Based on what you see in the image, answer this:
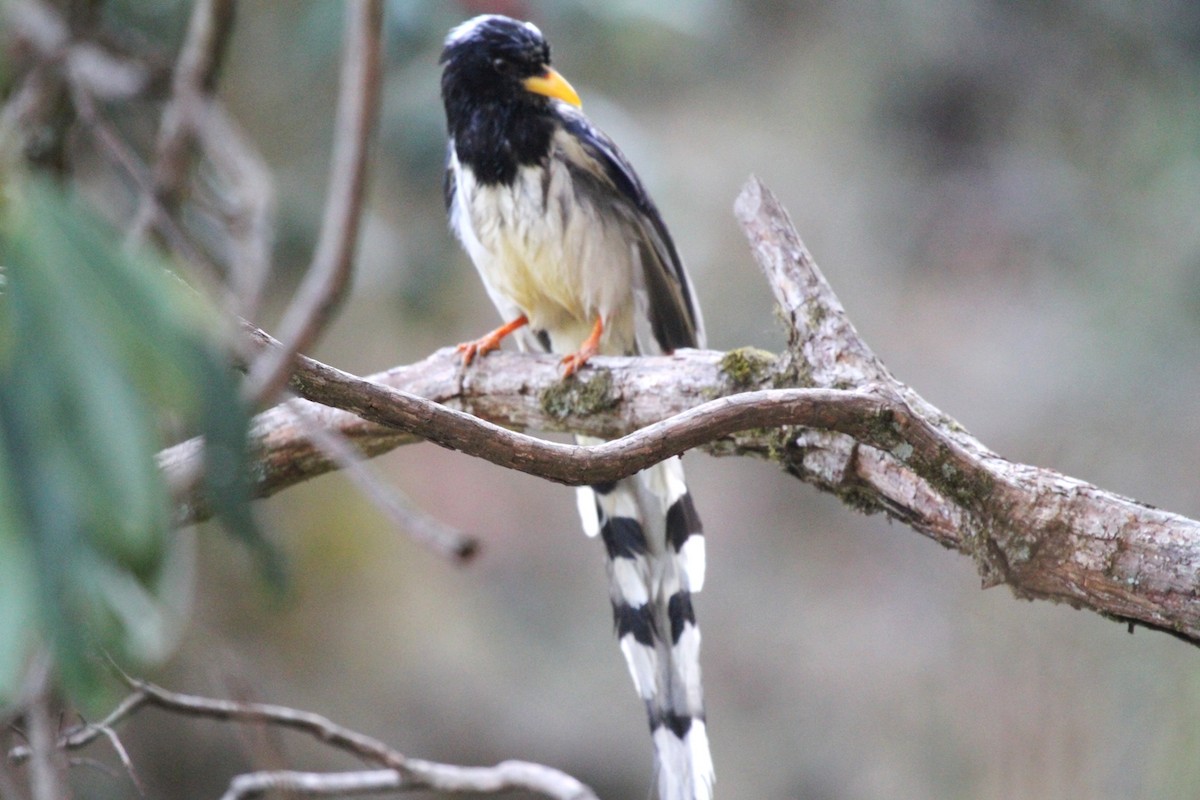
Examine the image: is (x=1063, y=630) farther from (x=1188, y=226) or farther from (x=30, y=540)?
(x=1188, y=226)

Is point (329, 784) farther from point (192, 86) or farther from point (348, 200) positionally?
point (192, 86)

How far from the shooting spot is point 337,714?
612 cm

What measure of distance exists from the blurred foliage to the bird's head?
2201mm

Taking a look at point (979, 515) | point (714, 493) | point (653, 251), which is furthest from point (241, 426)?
point (714, 493)

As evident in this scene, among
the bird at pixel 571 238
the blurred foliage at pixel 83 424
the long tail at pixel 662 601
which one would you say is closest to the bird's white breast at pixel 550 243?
the bird at pixel 571 238

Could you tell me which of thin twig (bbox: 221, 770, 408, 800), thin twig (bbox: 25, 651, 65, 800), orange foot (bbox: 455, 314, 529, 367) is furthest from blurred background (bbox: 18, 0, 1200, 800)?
thin twig (bbox: 25, 651, 65, 800)

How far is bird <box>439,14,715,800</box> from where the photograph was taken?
115 inches

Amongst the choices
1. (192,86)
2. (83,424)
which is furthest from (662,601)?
(83,424)

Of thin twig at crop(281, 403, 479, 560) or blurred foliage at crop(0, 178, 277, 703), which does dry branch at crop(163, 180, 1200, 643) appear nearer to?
thin twig at crop(281, 403, 479, 560)

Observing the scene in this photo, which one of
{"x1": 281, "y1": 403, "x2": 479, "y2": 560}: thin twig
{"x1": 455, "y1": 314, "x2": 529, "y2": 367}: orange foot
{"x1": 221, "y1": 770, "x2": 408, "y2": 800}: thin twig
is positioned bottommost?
{"x1": 221, "y1": 770, "x2": 408, "y2": 800}: thin twig

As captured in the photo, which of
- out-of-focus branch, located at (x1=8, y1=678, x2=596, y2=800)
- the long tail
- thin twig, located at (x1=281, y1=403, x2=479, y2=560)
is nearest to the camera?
thin twig, located at (x1=281, y1=403, x2=479, y2=560)

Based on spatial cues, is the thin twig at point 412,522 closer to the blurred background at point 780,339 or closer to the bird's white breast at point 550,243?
the bird's white breast at point 550,243

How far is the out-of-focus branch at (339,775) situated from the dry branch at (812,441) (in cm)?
41

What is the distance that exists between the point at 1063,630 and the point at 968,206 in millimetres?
5270
